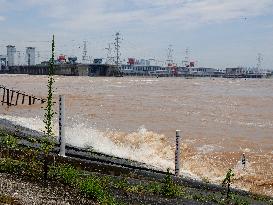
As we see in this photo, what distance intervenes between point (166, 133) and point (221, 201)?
78.6 feet

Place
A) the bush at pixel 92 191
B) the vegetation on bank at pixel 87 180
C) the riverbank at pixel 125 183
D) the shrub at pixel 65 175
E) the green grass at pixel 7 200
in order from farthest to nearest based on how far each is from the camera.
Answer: the riverbank at pixel 125 183 < the shrub at pixel 65 175 < the vegetation on bank at pixel 87 180 < the bush at pixel 92 191 < the green grass at pixel 7 200

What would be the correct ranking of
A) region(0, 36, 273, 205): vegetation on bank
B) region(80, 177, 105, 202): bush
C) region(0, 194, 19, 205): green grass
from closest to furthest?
region(0, 194, 19, 205): green grass
region(80, 177, 105, 202): bush
region(0, 36, 273, 205): vegetation on bank

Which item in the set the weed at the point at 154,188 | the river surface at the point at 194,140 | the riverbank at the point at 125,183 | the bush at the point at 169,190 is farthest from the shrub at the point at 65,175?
the river surface at the point at 194,140

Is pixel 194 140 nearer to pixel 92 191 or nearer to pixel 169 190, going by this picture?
pixel 169 190

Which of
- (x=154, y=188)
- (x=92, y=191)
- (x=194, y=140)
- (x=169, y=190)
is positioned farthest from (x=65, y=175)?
(x=194, y=140)

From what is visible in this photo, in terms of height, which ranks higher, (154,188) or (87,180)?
(87,180)

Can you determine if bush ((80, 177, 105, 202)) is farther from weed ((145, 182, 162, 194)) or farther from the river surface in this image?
the river surface

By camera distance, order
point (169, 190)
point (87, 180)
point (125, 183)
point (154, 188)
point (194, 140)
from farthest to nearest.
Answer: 1. point (194, 140)
2. point (125, 183)
3. point (154, 188)
4. point (169, 190)
5. point (87, 180)

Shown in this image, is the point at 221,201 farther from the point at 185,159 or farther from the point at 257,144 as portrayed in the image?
the point at 257,144

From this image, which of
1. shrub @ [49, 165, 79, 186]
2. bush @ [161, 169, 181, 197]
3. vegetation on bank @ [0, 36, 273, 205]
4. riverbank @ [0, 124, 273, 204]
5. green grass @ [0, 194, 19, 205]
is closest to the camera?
green grass @ [0, 194, 19, 205]

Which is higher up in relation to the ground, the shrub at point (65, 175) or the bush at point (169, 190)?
the shrub at point (65, 175)

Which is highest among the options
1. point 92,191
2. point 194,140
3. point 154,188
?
point 92,191

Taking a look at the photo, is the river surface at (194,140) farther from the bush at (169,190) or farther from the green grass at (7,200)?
the green grass at (7,200)

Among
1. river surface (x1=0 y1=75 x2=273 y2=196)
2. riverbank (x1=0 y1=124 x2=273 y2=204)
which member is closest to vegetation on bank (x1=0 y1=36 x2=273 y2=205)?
riverbank (x1=0 y1=124 x2=273 y2=204)
